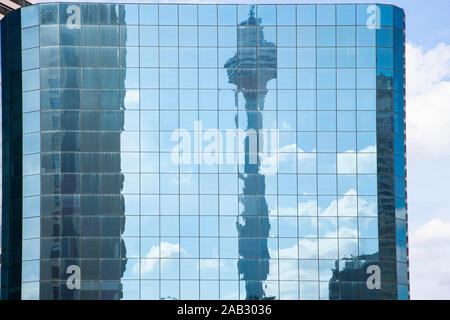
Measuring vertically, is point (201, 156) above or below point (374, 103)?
below

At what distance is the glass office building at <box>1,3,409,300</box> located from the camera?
212 feet

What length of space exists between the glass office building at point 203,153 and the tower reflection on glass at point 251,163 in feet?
0.41

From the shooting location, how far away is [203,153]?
66.1 meters

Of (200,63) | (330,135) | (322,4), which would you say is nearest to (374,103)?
(330,135)

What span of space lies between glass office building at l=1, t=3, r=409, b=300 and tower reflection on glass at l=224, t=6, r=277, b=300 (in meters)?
0.12

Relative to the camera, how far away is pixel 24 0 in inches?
4323

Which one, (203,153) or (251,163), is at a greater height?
(203,153)

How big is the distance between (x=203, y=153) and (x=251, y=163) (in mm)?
4368

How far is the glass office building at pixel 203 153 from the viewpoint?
64.7 meters

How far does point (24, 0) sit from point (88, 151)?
5283 cm

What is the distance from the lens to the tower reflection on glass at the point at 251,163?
64.8 metres

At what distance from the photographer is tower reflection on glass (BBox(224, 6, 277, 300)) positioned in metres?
64.8

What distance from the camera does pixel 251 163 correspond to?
66062mm
